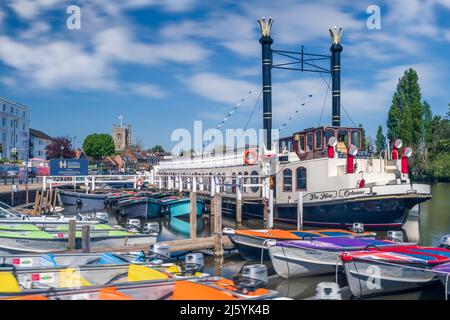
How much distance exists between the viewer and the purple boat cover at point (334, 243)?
43.0 feet

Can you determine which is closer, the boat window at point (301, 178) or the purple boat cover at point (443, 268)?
the purple boat cover at point (443, 268)

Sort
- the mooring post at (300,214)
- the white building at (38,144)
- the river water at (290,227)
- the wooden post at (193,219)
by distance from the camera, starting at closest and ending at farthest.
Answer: the river water at (290,227), the wooden post at (193,219), the mooring post at (300,214), the white building at (38,144)

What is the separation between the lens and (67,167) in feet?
143

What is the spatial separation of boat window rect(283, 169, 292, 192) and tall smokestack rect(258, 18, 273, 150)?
2.13 meters

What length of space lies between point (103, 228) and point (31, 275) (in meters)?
8.03

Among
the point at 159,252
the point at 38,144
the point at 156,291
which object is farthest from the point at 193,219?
the point at 38,144

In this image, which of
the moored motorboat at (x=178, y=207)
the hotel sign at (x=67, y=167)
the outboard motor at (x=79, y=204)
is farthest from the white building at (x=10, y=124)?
the moored motorboat at (x=178, y=207)

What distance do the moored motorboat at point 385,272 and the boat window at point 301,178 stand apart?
39.0 feet

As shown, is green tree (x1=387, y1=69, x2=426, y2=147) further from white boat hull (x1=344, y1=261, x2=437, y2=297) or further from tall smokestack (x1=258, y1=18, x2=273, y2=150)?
white boat hull (x1=344, y1=261, x2=437, y2=297)

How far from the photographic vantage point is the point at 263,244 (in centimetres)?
1456

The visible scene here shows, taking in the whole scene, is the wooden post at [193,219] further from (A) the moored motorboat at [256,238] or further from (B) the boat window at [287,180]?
(B) the boat window at [287,180]

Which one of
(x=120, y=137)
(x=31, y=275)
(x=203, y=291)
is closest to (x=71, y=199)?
(x=31, y=275)

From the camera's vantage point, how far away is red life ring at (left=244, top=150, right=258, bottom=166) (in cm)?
3022

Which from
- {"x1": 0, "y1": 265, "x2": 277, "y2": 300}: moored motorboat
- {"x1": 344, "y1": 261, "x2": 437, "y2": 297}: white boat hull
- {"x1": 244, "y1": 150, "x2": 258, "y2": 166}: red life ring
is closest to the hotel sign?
{"x1": 244, "y1": 150, "x2": 258, "y2": 166}: red life ring
